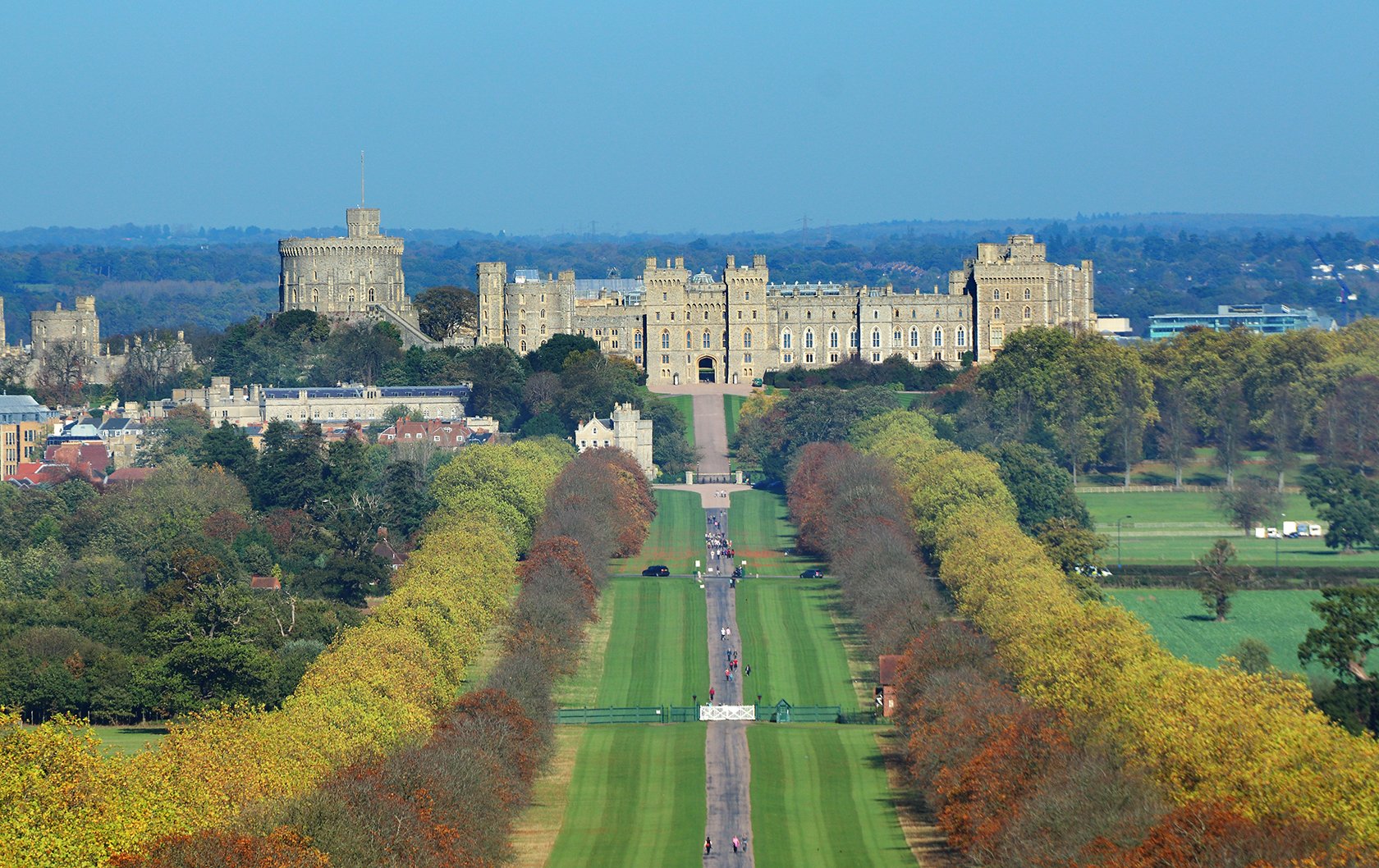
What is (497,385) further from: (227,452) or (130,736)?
(130,736)

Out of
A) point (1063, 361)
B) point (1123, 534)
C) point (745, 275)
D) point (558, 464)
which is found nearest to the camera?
point (1123, 534)

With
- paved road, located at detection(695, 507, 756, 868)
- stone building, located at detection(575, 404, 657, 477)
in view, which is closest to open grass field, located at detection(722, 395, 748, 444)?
stone building, located at detection(575, 404, 657, 477)

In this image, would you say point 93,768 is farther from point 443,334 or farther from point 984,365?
point 443,334

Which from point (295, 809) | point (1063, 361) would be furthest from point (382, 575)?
point (1063, 361)

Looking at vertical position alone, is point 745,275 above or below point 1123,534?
above

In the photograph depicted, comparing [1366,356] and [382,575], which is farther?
[1366,356]

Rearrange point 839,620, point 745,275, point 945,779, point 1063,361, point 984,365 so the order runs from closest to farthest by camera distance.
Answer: point 945,779 < point 839,620 < point 1063,361 < point 984,365 < point 745,275

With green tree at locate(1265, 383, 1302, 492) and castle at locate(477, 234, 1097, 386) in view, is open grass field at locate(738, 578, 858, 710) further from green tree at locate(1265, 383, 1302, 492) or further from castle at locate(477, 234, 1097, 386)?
castle at locate(477, 234, 1097, 386)
